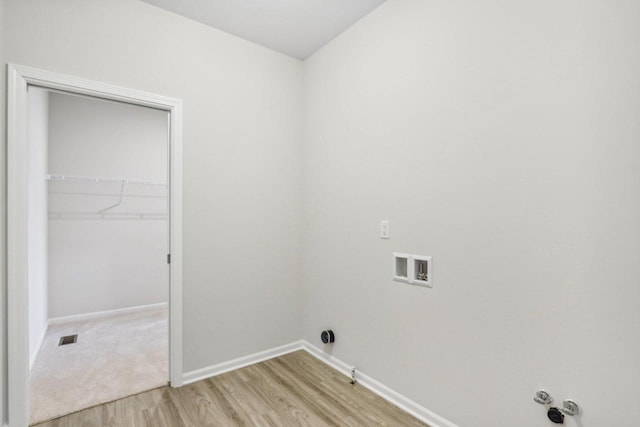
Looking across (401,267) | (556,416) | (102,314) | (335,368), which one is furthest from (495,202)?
(102,314)

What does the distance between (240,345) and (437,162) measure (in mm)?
2104

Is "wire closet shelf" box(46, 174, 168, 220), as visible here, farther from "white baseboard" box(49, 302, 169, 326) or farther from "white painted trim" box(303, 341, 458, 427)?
"white painted trim" box(303, 341, 458, 427)

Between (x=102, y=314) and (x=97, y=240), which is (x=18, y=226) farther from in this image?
(x=102, y=314)

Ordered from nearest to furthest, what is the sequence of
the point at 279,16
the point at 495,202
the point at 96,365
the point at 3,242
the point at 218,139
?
1. the point at 495,202
2. the point at 3,242
3. the point at 279,16
4. the point at 218,139
5. the point at 96,365

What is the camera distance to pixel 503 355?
160 cm

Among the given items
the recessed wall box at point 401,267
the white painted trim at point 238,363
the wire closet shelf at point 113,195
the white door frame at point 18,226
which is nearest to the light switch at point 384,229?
the recessed wall box at point 401,267

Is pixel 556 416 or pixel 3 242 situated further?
pixel 3 242

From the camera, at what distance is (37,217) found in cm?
295

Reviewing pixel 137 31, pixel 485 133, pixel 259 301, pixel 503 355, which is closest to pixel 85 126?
pixel 137 31

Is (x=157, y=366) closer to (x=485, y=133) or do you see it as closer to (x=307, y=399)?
(x=307, y=399)

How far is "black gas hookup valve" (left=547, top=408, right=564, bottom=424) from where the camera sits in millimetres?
1384

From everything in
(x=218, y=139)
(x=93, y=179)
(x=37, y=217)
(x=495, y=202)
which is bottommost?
(x=37, y=217)

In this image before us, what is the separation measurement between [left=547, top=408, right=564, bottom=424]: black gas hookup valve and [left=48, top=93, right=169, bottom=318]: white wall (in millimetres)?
4378

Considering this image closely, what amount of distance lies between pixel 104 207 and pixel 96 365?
2061 mm
